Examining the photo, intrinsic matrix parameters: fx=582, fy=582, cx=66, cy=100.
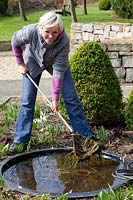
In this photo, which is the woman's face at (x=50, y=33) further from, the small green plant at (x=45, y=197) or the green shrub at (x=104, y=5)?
the green shrub at (x=104, y=5)

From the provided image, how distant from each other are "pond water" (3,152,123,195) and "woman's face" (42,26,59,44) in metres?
1.14

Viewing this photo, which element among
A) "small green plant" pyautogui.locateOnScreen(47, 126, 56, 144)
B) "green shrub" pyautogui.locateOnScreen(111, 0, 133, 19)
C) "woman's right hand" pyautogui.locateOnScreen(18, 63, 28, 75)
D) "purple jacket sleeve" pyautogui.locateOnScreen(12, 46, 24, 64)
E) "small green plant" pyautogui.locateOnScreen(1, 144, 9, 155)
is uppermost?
"purple jacket sleeve" pyautogui.locateOnScreen(12, 46, 24, 64)

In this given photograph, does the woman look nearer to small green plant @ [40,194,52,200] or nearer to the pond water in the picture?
the pond water

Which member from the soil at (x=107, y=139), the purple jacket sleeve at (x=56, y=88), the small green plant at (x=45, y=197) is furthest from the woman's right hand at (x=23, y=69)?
the small green plant at (x=45, y=197)

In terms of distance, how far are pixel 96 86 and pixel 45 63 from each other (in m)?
1.24

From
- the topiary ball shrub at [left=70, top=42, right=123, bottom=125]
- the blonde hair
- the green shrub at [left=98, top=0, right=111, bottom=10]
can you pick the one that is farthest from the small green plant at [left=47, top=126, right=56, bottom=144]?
the green shrub at [left=98, top=0, right=111, bottom=10]

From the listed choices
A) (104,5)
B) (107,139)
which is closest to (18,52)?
(107,139)

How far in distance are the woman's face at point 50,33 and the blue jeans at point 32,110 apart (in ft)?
2.20

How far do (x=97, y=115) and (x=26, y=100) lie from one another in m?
1.13

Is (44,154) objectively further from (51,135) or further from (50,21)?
(50,21)

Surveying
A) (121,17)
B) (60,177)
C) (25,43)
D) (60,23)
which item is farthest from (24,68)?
(121,17)

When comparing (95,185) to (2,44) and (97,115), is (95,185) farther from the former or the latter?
(2,44)

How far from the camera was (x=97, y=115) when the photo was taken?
6.49 metres

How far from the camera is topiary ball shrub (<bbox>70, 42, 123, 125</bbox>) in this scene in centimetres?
649
